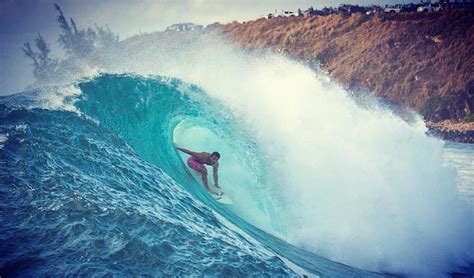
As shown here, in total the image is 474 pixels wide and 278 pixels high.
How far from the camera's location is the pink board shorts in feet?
25.5

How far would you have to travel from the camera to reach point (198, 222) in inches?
192

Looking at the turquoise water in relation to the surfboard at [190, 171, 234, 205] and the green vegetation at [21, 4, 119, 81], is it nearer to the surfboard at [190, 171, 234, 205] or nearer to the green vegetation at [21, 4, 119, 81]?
the surfboard at [190, 171, 234, 205]

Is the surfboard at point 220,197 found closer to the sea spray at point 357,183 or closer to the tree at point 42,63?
the sea spray at point 357,183

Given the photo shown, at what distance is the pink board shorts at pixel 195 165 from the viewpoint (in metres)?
7.76

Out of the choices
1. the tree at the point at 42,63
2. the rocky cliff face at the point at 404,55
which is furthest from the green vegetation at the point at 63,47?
the rocky cliff face at the point at 404,55

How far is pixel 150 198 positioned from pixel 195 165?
2.90 metres

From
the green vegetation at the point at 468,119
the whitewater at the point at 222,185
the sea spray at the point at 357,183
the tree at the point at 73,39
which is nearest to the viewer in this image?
the whitewater at the point at 222,185

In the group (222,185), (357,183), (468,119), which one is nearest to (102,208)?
(222,185)

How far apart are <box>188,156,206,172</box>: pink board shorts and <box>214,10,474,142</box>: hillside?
33734 millimetres

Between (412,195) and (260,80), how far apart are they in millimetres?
6373

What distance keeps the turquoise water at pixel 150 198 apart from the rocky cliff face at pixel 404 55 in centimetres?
3388

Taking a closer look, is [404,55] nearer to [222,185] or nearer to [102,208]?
[222,185]

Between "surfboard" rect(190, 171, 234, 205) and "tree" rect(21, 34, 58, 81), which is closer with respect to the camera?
"surfboard" rect(190, 171, 234, 205)

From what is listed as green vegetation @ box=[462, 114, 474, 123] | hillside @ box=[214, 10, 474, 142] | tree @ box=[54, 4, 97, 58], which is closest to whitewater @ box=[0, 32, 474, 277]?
green vegetation @ box=[462, 114, 474, 123]
